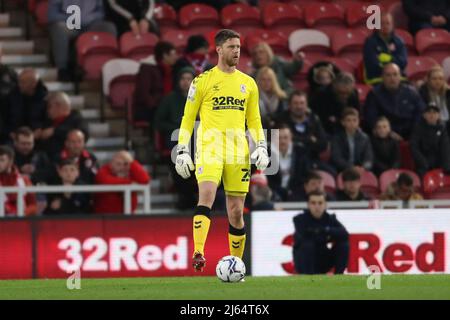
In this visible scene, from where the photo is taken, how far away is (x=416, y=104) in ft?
66.7

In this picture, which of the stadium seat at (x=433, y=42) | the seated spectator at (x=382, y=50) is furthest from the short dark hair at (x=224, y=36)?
the stadium seat at (x=433, y=42)

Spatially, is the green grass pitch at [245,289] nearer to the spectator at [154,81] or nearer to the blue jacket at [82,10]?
the spectator at [154,81]

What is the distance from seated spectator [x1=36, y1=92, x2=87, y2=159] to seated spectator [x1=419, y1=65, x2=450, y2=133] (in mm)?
4978

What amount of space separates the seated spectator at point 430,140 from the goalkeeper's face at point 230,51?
22.9ft

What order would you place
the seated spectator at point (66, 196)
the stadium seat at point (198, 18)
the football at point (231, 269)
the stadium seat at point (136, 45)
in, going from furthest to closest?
the stadium seat at point (198, 18) → the stadium seat at point (136, 45) → the seated spectator at point (66, 196) → the football at point (231, 269)

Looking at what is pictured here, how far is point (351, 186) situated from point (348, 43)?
172 inches

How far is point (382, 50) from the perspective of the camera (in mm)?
21016

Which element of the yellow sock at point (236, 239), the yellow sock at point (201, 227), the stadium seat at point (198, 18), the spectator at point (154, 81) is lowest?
the yellow sock at point (236, 239)

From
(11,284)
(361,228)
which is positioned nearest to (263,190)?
(361,228)

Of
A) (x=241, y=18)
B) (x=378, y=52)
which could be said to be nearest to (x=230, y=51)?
(x=378, y=52)

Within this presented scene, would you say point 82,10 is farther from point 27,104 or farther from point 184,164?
point 184,164

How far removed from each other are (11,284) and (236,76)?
3.03m

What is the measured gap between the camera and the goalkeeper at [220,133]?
1326 cm

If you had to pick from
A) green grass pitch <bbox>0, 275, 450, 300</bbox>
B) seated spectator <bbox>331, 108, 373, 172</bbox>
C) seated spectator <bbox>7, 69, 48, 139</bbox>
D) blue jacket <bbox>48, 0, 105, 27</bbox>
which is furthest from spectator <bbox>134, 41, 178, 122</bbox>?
green grass pitch <bbox>0, 275, 450, 300</bbox>
